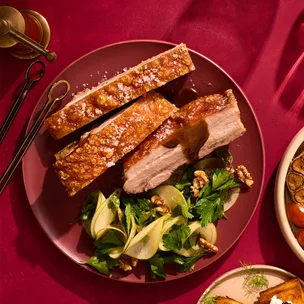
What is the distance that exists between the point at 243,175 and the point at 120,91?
0.77 meters

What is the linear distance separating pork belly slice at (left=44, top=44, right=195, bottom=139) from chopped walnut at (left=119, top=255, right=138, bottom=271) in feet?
2.29

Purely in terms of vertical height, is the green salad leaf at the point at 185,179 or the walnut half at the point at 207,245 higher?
the green salad leaf at the point at 185,179

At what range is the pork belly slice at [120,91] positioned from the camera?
2445 millimetres

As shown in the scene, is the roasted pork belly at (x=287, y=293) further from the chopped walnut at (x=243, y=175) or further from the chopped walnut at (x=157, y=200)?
the chopped walnut at (x=157, y=200)

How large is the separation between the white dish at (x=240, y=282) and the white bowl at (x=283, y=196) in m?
0.17

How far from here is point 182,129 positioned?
2531 mm

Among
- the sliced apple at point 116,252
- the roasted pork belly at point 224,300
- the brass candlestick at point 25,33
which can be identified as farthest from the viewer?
the roasted pork belly at point 224,300

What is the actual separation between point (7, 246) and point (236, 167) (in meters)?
1.27

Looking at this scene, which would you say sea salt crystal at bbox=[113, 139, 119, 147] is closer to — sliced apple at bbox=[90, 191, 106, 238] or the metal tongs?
sliced apple at bbox=[90, 191, 106, 238]

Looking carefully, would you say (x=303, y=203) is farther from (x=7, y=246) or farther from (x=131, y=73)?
(x=7, y=246)

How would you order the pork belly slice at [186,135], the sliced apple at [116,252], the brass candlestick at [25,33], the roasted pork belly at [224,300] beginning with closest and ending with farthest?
the brass candlestick at [25,33] < the pork belly slice at [186,135] < the sliced apple at [116,252] < the roasted pork belly at [224,300]

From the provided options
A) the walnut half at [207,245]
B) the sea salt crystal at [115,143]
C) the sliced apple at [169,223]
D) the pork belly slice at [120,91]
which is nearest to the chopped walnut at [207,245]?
the walnut half at [207,245]

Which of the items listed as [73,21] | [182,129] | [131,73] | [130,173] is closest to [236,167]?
[182,129]

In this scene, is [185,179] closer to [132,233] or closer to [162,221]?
[162,221]
